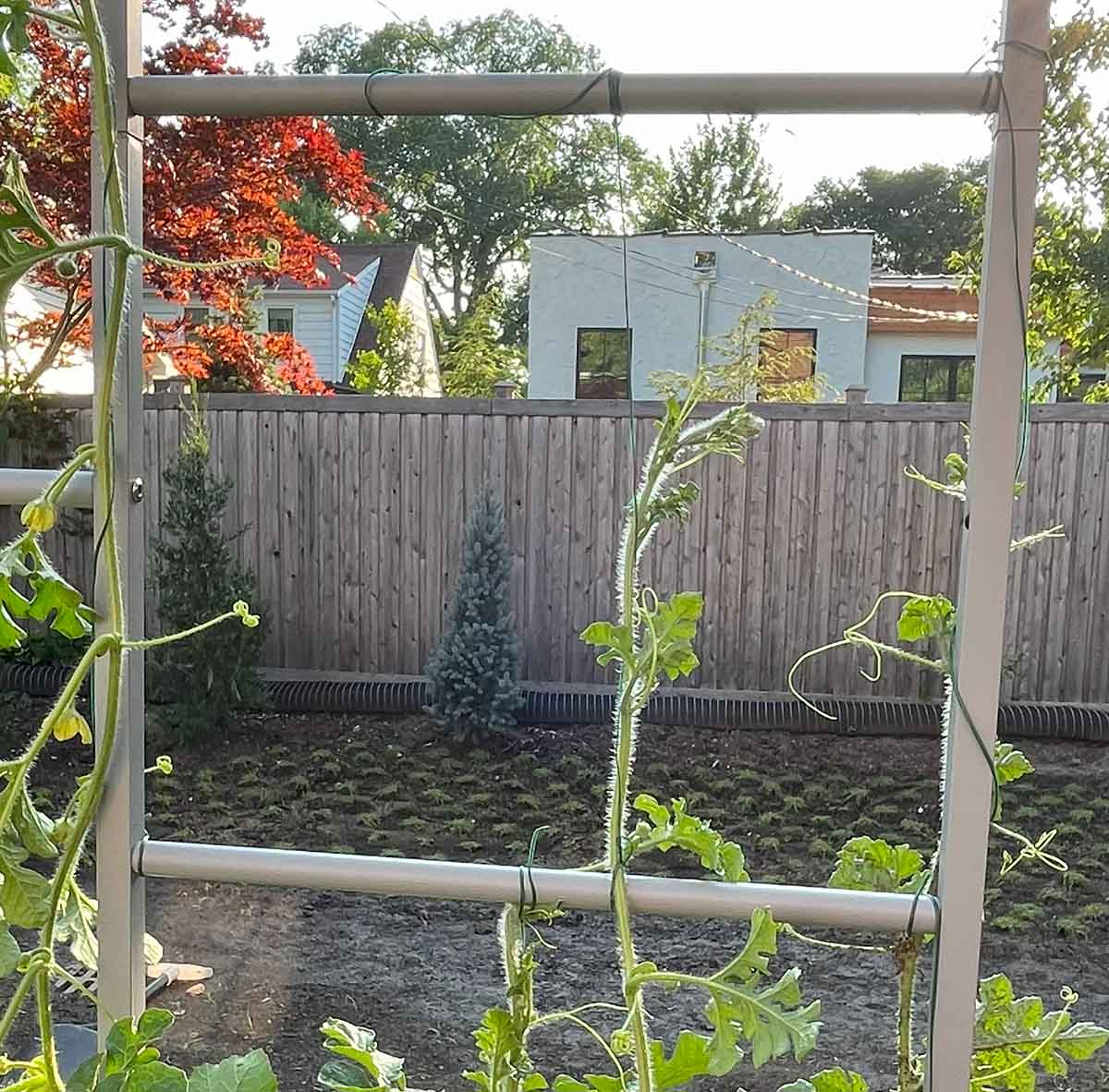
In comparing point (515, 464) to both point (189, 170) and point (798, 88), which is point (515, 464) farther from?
point (798, 88)

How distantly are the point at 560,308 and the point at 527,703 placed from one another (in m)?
3.68

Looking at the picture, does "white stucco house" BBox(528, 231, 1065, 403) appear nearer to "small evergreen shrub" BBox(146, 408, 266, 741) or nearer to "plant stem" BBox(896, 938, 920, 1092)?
"small evergreen shrub" BBox(146, 408, 266, 741)

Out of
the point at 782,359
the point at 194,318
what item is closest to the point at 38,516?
the point at 782,359

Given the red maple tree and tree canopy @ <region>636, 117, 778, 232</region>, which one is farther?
the red maple tree

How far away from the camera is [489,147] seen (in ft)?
12.1

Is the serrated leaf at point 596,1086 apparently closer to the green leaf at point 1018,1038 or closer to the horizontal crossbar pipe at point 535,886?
the horizontal crossbar pipe at point 535,886

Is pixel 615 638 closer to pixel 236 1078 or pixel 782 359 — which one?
pixel 236 1078

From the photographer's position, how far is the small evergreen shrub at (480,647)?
11.7ft

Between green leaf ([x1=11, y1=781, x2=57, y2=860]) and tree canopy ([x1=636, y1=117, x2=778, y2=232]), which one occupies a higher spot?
tree canopy ([x1=636, y1=117, x2=778, y2=232])

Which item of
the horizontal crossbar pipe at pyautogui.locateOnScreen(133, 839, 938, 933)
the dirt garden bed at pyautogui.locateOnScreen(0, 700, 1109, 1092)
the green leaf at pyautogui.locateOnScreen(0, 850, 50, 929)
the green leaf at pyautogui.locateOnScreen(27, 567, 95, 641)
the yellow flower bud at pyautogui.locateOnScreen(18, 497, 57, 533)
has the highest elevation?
the yellow flower bud at pyautogui.locateOnScreen(18, 497, 57, 533)

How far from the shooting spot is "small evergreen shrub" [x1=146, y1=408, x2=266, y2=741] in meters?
3.58

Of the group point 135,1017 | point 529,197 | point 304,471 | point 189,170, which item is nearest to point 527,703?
point 304,471

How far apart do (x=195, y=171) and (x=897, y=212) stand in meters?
3.81

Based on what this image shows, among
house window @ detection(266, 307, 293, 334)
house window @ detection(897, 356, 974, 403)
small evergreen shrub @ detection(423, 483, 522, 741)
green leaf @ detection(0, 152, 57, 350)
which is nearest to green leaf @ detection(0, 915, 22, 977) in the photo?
green leaf @ detection(0, 152, 57, 350)
